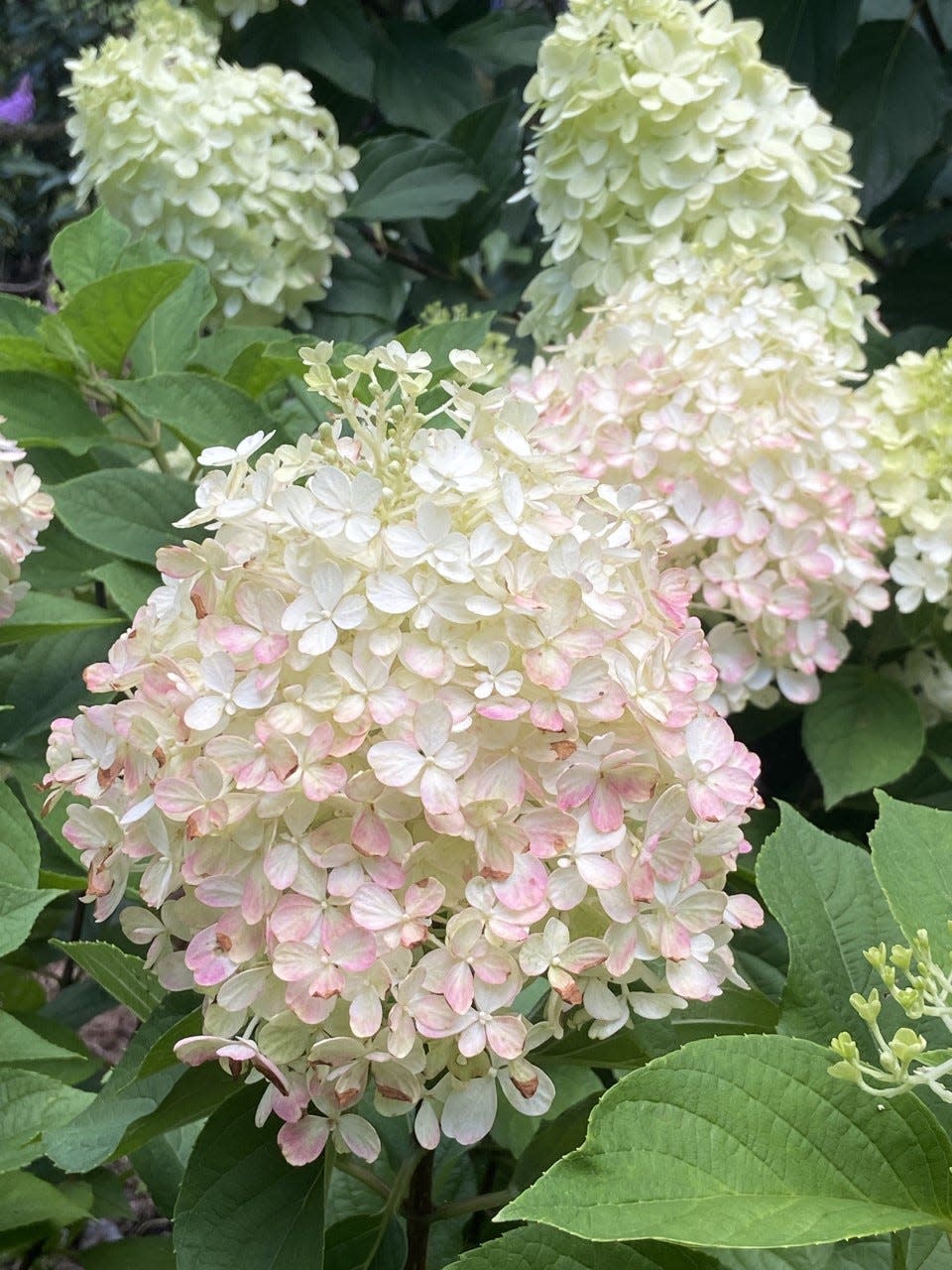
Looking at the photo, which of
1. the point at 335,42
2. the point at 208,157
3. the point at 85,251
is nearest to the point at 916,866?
the point at 85,251

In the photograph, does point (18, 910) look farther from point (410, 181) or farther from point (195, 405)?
point (410, 181)

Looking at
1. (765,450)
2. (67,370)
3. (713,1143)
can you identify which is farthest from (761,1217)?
(67,370)

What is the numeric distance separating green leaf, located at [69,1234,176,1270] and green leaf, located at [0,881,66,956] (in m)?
0.35

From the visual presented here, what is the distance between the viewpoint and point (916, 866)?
0.57m

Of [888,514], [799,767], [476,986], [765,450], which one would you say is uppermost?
[476,986]

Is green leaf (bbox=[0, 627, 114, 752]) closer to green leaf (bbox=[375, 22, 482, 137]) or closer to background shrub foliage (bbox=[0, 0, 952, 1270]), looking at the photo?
background shrub foliage (bbox=[0, 0, 952, 1270])

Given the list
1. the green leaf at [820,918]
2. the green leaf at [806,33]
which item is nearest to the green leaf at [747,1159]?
the green leaf at [820,918]

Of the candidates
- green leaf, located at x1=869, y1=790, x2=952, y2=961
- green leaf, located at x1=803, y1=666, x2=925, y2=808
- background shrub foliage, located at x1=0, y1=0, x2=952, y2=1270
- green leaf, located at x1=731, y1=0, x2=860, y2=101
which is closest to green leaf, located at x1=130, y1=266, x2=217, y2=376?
background shrub foliage, located at x1=0, y1=0, x2=952, y2=1270

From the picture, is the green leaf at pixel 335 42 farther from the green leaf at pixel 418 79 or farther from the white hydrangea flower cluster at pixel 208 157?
the white hydrangea flower cluster at pixel 208 157

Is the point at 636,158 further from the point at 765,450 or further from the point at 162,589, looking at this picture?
the point at 162,589

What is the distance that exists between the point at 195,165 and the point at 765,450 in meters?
0.71

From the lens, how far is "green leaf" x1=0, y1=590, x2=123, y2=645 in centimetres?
82

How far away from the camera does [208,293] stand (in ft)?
3.59

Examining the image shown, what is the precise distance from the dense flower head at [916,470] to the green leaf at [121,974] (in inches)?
26.2
